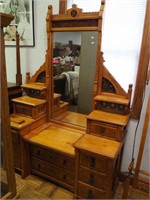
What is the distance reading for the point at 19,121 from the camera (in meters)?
1.74

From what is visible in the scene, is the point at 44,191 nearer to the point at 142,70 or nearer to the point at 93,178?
the point at 93,178

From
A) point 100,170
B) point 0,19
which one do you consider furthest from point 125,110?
point 0,19

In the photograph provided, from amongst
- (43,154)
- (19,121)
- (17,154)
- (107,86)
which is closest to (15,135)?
(19,121)

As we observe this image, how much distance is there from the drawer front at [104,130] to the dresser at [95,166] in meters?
0.04

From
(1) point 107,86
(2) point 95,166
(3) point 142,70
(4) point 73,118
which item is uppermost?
(3) point 142,70

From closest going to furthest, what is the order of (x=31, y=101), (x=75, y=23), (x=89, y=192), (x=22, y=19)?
(x=89, y=192), (x=75, y=23), (x=31, y=101), (x=22, y=19)

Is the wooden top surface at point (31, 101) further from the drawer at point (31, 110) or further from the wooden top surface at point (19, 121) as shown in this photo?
the wooden top surface at point (19, 121)

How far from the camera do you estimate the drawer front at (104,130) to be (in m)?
1.49

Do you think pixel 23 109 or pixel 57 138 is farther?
pixel 23 109

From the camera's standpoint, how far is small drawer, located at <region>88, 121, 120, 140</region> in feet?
4.89

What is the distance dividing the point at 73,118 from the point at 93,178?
69cm

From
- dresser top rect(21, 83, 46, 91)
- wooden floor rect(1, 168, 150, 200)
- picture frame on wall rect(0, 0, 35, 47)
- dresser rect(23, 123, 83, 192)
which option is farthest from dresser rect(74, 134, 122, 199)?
picture frame on wall rect(0, 0, 35, 47)

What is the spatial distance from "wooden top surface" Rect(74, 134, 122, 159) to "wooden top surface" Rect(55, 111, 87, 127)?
31 centimetres

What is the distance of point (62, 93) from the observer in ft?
6.37
